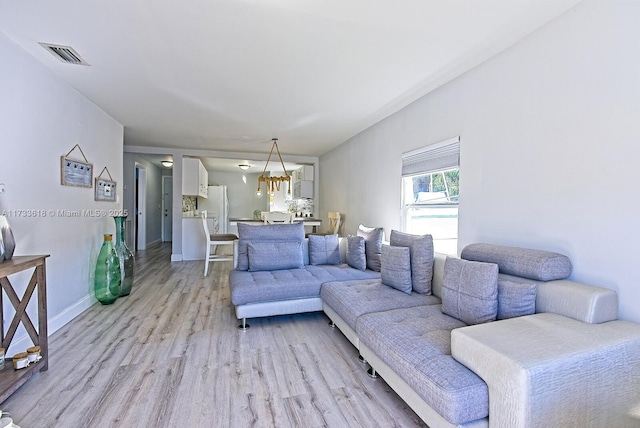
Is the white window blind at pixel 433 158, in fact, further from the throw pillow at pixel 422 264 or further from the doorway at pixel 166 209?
the doorway at pixel 166 209

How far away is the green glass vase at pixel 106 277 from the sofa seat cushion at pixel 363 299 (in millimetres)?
2493

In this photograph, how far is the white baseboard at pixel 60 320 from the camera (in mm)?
2168

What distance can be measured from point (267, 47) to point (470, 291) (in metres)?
2.28

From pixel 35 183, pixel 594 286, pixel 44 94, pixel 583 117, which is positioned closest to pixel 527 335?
pixel 594 286

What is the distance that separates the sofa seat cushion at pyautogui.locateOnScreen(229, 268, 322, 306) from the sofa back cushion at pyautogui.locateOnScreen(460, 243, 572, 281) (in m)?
1.61

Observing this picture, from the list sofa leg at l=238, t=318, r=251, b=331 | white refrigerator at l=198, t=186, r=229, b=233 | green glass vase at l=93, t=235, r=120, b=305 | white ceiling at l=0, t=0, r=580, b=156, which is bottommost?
sofa leg at l=238, t=318, r=251, b=331

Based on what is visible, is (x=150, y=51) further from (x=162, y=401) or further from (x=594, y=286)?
(x=594, y=286)

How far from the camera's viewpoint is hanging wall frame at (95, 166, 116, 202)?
3593 mm

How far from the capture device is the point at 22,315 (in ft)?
6.33

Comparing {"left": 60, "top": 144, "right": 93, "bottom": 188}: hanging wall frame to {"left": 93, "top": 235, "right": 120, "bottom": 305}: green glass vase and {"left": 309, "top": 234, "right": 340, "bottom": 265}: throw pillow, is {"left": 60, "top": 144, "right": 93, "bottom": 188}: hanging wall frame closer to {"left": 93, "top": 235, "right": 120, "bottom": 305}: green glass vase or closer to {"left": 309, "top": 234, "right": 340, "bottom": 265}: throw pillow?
{"left": 93, "top": 235, "right": 120, "bottom": 305}: green glass vase

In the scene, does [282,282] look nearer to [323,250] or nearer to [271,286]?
[271,286]

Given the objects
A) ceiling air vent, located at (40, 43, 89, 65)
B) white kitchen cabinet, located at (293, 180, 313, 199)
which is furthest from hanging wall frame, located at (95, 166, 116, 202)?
white kitchen cabinet, located at (293, 180, 313, 199)

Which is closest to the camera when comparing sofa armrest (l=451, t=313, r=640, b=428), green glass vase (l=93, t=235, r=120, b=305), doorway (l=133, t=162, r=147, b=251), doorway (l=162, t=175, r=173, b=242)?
sofa armrest (l=451, t=313, r=640, b=428)

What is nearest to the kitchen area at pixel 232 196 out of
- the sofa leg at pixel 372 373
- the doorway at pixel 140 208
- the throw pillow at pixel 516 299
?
the doorway at pixel 140 208
